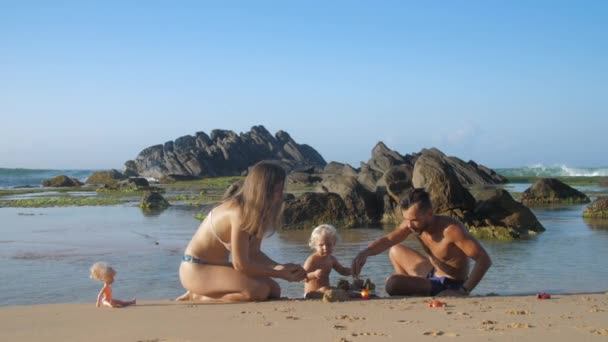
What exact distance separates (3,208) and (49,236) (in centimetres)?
1147

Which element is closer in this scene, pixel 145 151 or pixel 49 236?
pixel 49 236

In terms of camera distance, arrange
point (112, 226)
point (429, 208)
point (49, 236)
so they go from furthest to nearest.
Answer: point (112, 226), point (49, 236), point (429, 208)

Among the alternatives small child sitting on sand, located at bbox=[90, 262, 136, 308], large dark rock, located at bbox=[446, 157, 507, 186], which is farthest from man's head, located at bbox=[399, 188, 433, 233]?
large dark rock, located at bbox=[446, 157, 507, 186]

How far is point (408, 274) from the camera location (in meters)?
7.69

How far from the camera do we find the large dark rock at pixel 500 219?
13.7m

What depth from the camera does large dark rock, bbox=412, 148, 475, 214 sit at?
16141mm

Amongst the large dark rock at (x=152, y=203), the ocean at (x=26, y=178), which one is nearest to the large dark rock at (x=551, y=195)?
the large dark rock at (x=152, y=203)

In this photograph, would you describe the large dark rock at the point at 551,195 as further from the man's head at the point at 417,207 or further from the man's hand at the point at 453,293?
the man's head at the point at 417,207

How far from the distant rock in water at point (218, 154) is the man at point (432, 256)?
59.9m

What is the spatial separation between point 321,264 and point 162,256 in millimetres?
4757

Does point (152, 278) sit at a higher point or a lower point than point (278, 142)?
lower

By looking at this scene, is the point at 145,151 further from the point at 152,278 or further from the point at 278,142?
the point at 152,278

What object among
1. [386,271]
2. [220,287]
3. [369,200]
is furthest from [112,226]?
[220,287]

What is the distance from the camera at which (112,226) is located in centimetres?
1706
